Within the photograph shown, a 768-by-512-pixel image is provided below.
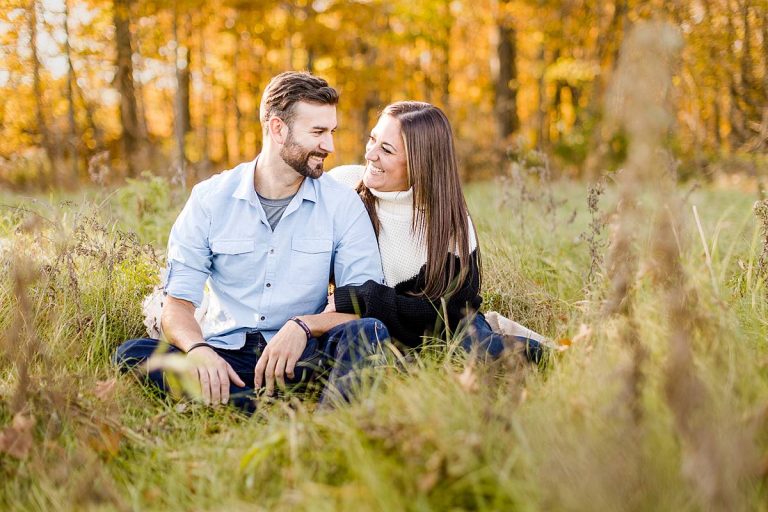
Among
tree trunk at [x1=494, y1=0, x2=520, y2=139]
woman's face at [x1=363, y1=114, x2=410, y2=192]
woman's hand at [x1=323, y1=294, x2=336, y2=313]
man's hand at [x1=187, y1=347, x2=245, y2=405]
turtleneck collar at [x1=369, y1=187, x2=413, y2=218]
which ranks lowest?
man's hand at [x1=187, y1=347, x2=245, y2=405]

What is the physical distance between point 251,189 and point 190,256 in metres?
0.45

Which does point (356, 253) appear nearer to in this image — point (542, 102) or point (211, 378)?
point (211, 378)

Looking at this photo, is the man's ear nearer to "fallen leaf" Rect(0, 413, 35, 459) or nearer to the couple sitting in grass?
the couple sitting in grass

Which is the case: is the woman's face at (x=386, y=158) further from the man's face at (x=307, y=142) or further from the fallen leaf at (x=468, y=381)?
the fallen leaf at (x=468, y=381)

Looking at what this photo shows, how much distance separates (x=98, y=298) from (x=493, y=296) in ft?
7.33

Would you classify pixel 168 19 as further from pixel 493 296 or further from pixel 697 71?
pixel 493 296

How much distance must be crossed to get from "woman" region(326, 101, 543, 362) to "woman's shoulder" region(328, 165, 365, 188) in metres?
0.22

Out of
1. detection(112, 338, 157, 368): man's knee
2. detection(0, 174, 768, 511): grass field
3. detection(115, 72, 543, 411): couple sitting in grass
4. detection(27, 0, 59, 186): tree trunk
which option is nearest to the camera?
detection(0, 174, 768, 511): grass field

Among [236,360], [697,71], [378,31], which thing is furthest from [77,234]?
[378,31]

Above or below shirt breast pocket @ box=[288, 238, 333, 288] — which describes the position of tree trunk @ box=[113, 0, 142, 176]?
above

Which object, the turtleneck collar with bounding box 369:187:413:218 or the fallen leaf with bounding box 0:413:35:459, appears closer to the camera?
the fallen leaf with bounding box 0:413:35:459

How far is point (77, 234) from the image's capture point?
12.7 feet

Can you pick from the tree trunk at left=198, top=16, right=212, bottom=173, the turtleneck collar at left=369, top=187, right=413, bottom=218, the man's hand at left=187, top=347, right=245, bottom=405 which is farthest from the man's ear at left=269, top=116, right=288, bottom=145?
the tree trunk at left=198, top=16, right=212, bottom=173

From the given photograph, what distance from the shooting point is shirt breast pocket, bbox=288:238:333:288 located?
3502mm
